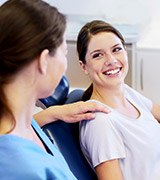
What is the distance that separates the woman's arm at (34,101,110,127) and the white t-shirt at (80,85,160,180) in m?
0.03

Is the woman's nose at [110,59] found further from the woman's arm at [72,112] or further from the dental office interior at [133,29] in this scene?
the dental office interior at [133,29]

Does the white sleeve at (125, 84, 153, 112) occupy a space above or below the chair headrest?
below

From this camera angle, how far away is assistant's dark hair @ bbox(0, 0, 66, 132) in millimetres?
870

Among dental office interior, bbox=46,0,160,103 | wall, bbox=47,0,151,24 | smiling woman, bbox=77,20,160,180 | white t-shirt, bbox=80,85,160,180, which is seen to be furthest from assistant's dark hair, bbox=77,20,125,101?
wall, bbox=47,0,151,24

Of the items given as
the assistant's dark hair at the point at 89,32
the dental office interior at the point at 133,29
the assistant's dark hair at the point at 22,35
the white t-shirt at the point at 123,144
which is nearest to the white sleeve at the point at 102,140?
the white t-shirt at the point at 123,144

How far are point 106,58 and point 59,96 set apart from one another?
0.89ft

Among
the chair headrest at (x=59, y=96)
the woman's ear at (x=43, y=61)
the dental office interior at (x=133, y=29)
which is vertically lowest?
the dental office interior at (x=133, y=29)

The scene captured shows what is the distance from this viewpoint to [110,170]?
4.23ft

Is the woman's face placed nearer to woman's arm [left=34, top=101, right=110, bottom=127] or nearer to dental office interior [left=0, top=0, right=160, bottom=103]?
woman's arm [left=34, top=101, right=110, bottom=127]

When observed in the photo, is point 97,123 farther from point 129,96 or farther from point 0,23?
point 0,23

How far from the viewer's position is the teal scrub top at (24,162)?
Answer: 839 millimetres

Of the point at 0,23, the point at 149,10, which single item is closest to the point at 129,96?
the point at 0,23

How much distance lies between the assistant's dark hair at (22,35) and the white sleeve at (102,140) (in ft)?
1.53

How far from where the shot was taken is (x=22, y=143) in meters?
0.90
